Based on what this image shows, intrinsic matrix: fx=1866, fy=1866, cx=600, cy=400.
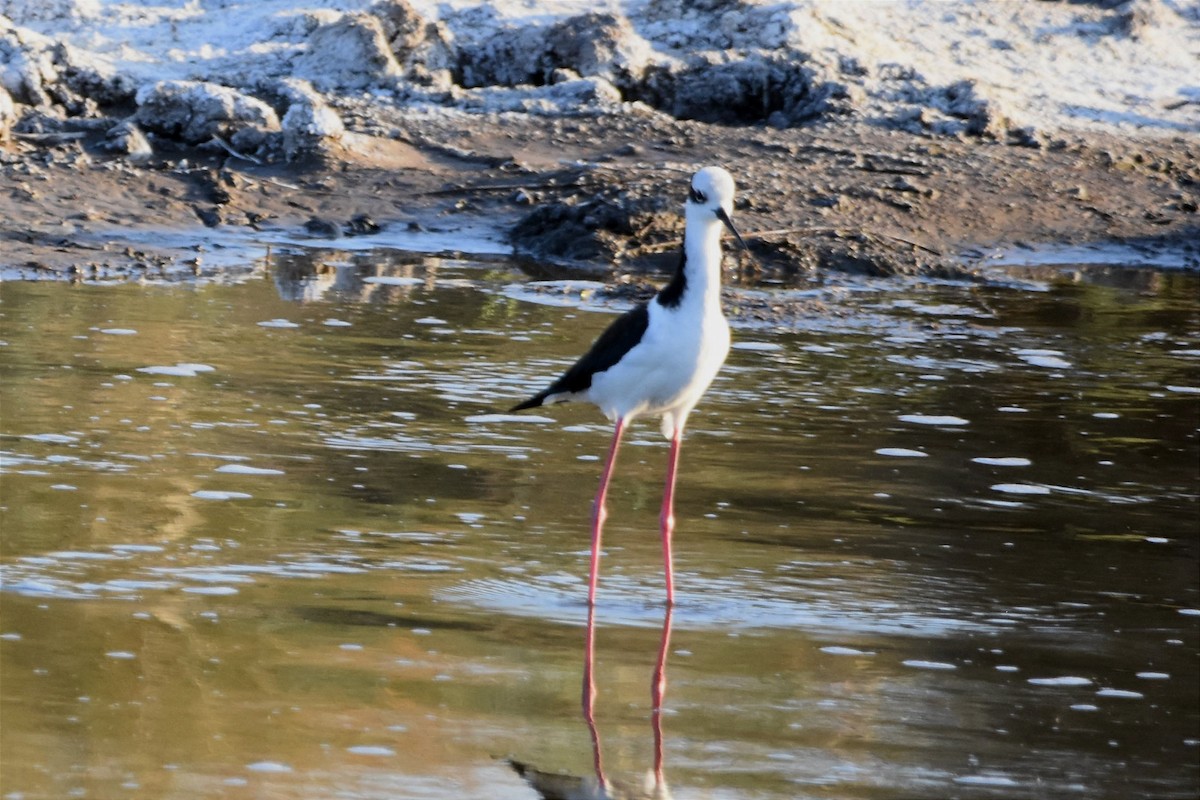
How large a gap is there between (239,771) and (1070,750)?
76.8 inches

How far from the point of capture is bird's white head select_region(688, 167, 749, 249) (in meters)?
5.87

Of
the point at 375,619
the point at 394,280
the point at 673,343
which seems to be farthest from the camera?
the point at 394,280

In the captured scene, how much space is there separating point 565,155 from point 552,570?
869 centimetres

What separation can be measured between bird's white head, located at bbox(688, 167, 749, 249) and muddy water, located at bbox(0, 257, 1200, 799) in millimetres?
1116

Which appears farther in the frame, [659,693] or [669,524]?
[669,524]

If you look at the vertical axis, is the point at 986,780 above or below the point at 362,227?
below

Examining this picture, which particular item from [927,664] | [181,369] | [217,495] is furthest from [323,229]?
[927,664]

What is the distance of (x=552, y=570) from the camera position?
19.2 ft

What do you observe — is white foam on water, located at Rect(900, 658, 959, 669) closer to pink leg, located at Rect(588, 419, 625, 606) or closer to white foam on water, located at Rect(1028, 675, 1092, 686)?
white foam on water, located at Rect(1028, 675, 1092, 686)

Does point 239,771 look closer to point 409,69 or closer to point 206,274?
point 206,274

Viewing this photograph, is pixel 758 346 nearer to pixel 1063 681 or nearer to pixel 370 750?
pixel 1063 681

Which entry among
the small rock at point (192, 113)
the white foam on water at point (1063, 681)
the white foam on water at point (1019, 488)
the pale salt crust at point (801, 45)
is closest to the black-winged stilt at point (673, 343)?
the white foam on water at point (1063, 681)

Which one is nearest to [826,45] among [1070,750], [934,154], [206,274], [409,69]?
[934,154]

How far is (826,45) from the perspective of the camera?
15984 millimetres
